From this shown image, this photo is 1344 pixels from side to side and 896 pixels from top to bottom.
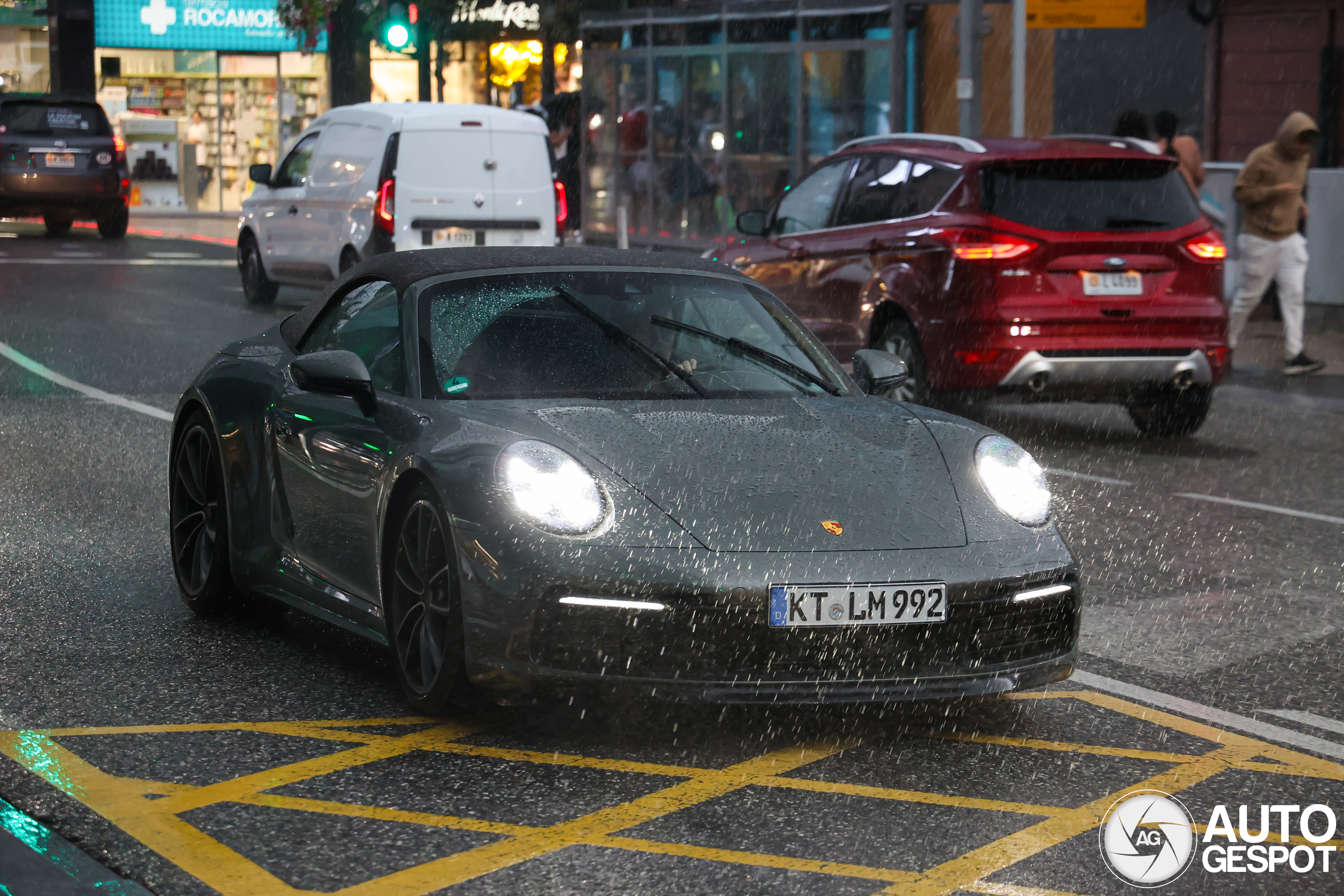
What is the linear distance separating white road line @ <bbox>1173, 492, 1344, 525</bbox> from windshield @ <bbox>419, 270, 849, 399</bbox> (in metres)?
3.56

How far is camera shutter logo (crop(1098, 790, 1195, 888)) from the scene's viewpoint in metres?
4.12

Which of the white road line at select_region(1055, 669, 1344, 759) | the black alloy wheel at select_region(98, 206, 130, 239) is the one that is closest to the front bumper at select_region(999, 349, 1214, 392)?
the white road line at select_region(1055, 669, 1344, 759)

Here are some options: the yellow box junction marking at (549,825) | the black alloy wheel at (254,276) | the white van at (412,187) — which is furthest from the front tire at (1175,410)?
the black alloy wheel at (254,276)

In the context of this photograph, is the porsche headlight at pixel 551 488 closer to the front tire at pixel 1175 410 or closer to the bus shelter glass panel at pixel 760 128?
the front tire at pixel 1175 410

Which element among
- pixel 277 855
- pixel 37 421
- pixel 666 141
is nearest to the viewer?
pixel 277 855

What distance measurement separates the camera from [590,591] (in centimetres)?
471

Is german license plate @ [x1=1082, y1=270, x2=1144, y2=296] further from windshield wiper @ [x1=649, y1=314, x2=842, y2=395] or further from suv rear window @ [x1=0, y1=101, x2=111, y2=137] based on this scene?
suv rear window @ [x1=0, y1=101, x2=111, y2=137]

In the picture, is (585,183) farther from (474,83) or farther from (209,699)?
(209,699)

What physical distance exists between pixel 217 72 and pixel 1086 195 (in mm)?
33568

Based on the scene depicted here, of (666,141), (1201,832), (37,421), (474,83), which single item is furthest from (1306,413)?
(474,83)

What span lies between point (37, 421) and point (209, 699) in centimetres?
615

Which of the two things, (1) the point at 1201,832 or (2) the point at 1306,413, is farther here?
(2) the point at 1306,413

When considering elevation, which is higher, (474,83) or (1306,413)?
(474,83)

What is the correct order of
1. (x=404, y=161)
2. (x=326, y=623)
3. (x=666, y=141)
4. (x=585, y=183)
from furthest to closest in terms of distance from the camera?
(x=585, y=183)
(x=666, y=141)
(x=404, y=161)
(x=326, y=623)
